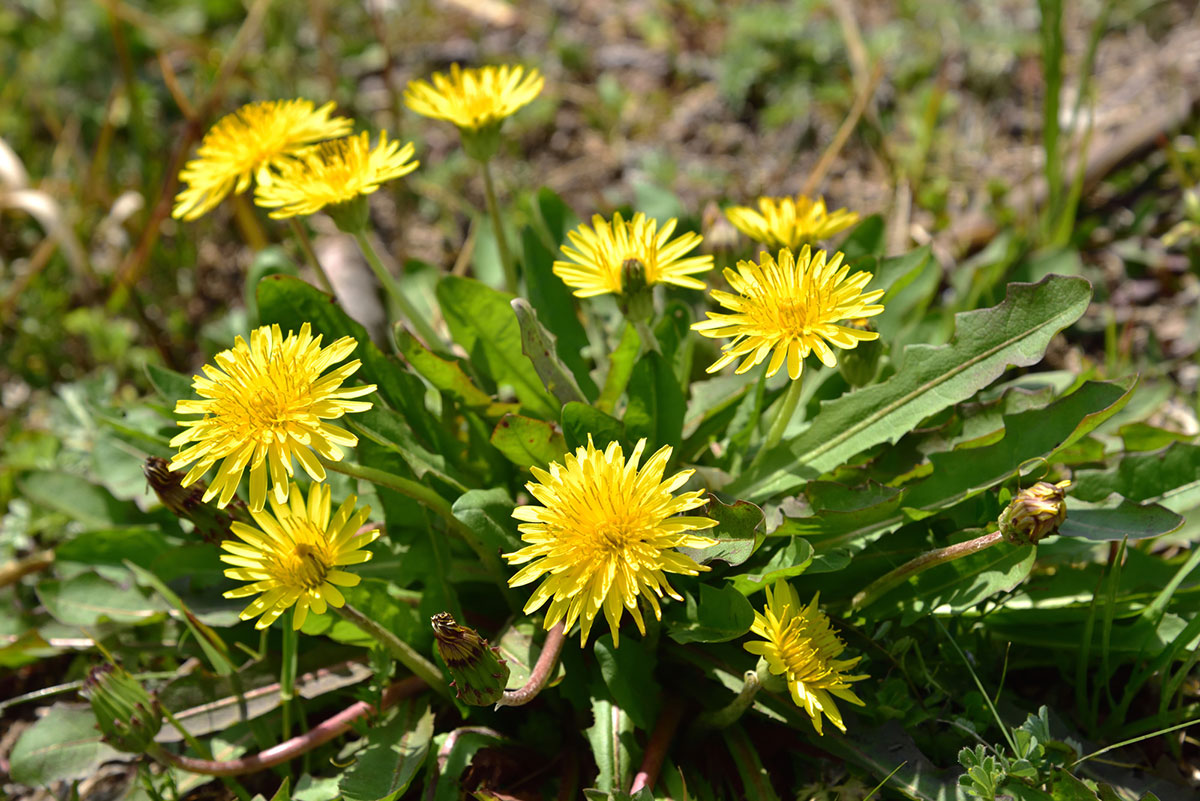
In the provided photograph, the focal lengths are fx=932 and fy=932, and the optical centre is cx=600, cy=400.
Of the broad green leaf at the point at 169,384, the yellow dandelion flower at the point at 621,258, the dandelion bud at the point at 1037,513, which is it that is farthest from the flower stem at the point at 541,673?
the broad green leaf at the point at 169,384

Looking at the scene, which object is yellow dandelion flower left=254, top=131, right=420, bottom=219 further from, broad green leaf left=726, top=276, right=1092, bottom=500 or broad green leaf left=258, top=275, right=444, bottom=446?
broad green leaf left=726, top=276, right=1092, bottom=500

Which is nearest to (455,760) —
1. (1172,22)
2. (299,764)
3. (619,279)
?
(299,764)

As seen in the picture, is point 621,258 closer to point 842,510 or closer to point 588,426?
point 588,426

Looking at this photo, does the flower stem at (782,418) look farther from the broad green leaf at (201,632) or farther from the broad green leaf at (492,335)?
the broad green leaf at (201,632)

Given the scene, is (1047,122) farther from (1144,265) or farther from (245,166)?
(245,166)

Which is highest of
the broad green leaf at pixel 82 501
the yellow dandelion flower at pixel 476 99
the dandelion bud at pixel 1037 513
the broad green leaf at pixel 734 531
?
the yellow dandelion flower at pixel 476 99
